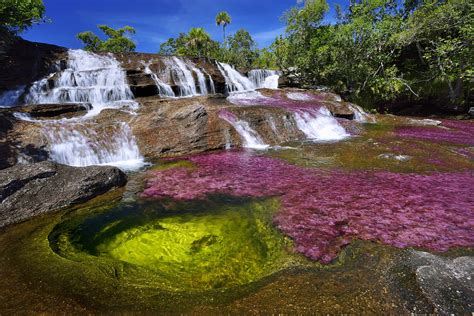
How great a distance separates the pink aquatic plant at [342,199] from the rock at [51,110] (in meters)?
A: 9.57

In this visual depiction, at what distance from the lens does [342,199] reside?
8797 mm

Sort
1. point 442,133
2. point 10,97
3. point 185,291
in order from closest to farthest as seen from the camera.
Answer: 1. point 185,291
2. point 10,97
3. point 442,133

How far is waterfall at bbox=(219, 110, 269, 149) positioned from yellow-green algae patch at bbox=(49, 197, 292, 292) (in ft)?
28.0

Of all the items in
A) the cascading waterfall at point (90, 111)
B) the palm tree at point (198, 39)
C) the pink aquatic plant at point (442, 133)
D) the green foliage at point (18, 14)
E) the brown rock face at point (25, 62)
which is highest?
the palm tree at point (198, 39)

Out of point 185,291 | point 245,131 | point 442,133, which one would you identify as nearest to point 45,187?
point 185,291

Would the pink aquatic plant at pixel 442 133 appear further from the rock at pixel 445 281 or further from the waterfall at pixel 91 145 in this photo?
the waterfall at pixel 91 145

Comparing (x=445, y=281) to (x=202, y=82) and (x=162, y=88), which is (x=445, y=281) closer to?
(x=162, y=88)

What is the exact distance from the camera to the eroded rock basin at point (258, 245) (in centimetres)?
452

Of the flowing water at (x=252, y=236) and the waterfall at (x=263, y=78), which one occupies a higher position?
the waterfall at (x=263, y=78)

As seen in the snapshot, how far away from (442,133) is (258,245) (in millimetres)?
20277

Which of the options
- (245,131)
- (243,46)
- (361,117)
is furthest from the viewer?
(243,46)

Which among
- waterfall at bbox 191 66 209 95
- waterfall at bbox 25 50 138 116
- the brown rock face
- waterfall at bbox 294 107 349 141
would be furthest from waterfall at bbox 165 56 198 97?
waterfall at bbox 294 107 349 141

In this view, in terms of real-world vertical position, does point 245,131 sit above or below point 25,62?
below

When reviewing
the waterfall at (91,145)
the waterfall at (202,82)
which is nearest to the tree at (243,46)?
Answer: the waterfall at (202,82)
